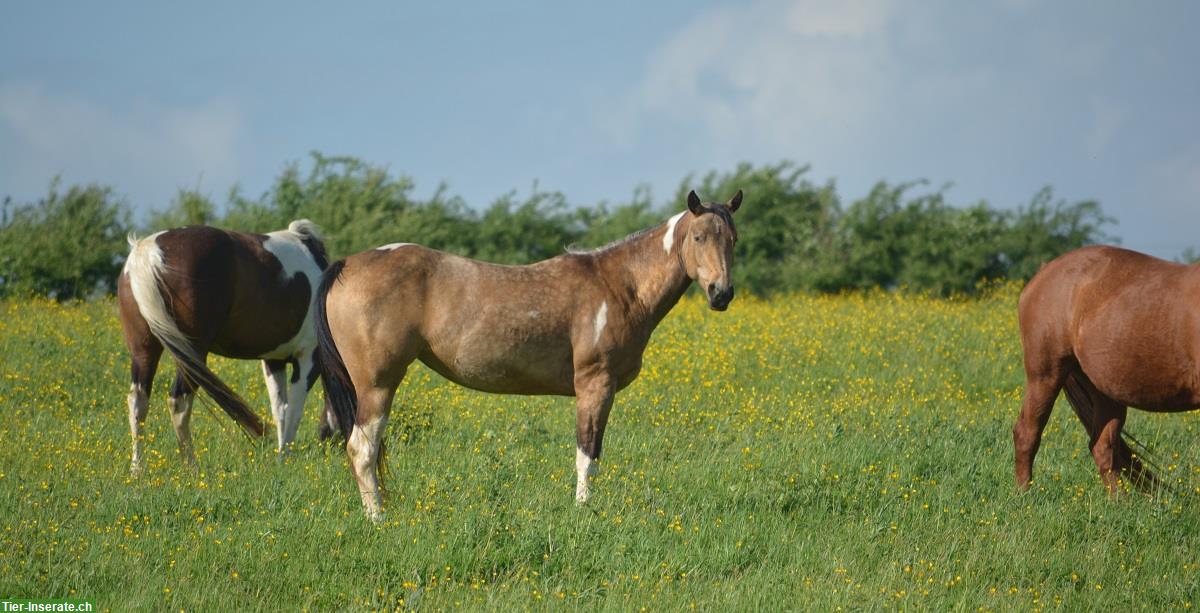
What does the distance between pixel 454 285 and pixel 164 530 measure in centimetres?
233

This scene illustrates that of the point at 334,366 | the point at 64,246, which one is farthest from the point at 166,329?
the point at 64,246

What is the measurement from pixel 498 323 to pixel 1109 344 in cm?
433

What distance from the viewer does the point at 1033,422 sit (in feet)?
27.2

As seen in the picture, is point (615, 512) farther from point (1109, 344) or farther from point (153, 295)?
point (153, 295)

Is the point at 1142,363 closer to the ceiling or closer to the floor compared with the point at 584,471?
closer to the ceiling

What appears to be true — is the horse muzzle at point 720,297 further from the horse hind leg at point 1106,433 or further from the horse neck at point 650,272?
the horse hind leg at point 1106,433

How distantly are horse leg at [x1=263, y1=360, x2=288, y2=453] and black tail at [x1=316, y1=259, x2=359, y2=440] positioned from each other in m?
2.63

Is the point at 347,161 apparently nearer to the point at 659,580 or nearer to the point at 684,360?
the point at 684,360

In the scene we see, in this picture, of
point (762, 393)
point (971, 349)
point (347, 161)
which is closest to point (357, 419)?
point (762, 393)

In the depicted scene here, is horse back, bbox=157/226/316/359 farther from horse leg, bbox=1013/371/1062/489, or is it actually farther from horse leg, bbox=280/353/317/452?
horse leg, bbox=1013/371/1062/489

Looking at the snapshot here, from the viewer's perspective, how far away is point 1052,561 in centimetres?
660

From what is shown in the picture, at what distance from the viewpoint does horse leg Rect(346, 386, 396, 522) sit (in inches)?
279

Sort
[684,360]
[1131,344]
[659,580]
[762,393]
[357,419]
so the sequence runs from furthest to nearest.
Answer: [684,360], [762,393], [1131,344], [357,419], [659,580]

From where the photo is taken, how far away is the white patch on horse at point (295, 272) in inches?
400
